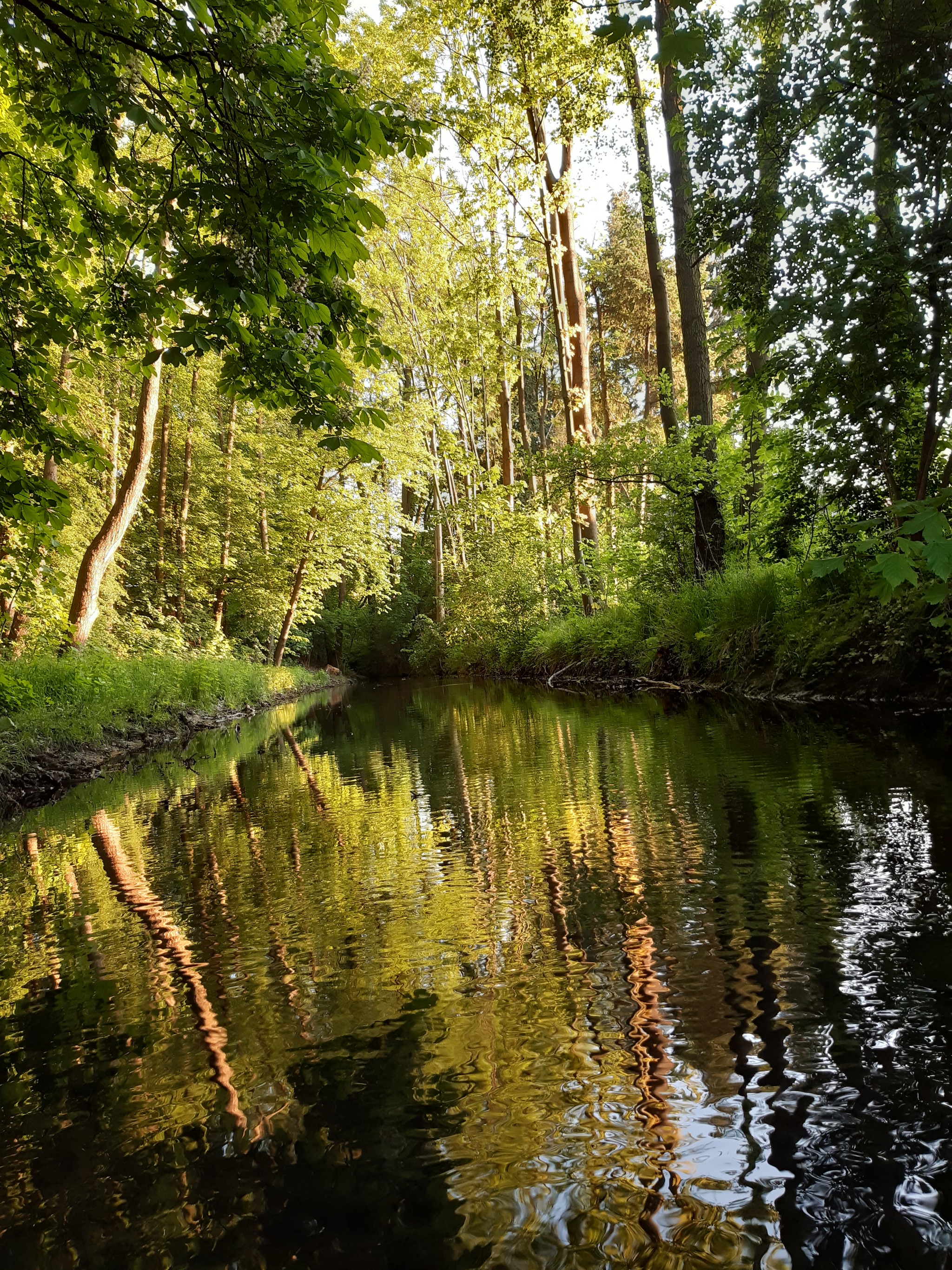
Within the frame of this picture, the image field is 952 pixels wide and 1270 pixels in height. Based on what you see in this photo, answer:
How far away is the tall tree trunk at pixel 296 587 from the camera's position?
25828 mm

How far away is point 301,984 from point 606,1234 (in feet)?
4.43

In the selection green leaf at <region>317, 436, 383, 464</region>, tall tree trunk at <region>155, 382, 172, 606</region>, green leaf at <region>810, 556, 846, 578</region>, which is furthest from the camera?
tall tree trunk at <region>155, 382, 172, 606</region>

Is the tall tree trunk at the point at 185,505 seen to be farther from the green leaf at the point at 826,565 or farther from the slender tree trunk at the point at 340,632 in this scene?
the green leaf at the point at 826,565

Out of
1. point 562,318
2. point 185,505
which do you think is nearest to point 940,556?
point 562,318

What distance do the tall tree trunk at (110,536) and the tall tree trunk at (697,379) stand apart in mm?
A: 8165

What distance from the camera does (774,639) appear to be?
30.7 ft

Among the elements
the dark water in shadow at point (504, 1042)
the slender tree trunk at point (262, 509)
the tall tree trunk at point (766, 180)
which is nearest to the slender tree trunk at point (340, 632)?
the slender tree trunk at point (262, 509)

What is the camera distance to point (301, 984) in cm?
234

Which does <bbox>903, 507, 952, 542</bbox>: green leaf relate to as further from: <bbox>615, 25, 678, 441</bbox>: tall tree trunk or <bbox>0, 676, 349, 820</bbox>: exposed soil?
<bbox>615, 25, 678, 441</bbox>: tall tree trunk

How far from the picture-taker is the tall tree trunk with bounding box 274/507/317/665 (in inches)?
1017

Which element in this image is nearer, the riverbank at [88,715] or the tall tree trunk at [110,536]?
the riverbank at [88,715]

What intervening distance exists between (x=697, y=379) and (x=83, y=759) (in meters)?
A: 9.86

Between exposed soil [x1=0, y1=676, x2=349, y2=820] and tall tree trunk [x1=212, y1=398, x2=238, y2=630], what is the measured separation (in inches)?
391

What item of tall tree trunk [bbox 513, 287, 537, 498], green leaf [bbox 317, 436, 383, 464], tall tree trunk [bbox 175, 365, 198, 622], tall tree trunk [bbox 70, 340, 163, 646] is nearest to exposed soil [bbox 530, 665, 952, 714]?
green leaf [bbox 317, 436, 383, 464]
